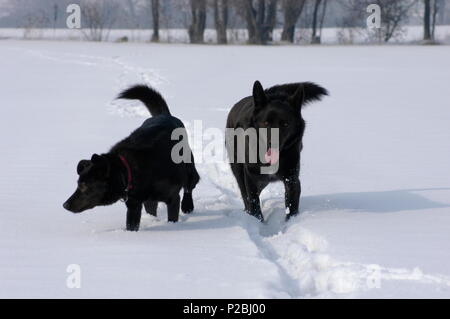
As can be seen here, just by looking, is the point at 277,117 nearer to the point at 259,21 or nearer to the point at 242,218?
the point at 242,218

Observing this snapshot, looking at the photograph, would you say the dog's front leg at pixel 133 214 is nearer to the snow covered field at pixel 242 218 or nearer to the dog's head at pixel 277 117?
the snow covered field at pixel 242 218

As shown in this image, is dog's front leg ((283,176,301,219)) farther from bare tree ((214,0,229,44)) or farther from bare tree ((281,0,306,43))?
bare tree ((281,0,306,43))

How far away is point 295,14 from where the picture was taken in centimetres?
4831

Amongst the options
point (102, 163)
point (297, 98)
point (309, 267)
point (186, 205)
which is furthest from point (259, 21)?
point (309, 267)

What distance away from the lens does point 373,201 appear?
605 centimetres

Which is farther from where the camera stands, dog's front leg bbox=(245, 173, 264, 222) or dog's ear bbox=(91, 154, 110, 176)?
dog's front leg bbox=(245, 173, 264, 222)

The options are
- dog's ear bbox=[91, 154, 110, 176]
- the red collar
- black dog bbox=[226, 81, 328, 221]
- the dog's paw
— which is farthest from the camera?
the dog's paw

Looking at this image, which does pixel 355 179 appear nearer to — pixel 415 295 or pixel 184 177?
pixel 184 177

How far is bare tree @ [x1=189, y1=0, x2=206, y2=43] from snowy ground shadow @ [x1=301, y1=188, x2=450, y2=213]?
41.3 metres

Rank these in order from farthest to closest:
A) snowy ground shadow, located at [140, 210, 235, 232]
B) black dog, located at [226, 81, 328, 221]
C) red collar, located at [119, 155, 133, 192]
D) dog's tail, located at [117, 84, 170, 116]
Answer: dog's tail, located at [117, 84, 170, 116], black dog, located at [226, 81, 328, 221], snowy ground shadow, located at [140, 210, 235, 232], red collar, located at [119, 155, 133, 192]

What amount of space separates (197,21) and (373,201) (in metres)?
44.5

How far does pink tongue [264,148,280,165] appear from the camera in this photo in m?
5.55

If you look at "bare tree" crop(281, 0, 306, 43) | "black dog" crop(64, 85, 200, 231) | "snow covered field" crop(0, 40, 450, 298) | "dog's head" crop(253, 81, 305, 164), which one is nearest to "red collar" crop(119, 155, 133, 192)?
"black dog" crop(64, 85, 200, 231)

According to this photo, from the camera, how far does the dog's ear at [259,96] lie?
5.46 m
